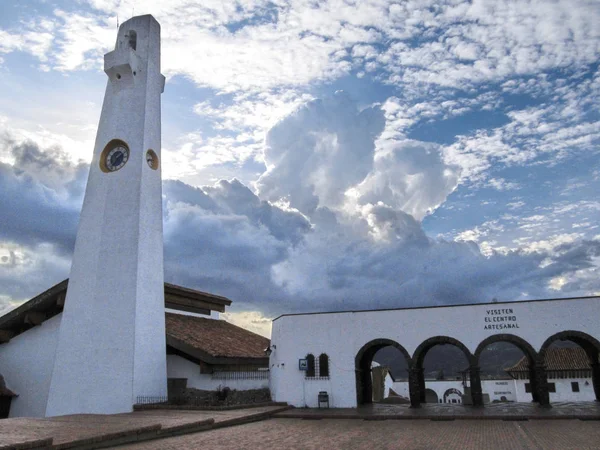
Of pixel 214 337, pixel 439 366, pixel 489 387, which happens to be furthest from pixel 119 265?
pixel 439 366

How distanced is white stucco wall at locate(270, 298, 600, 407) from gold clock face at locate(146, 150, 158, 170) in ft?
28.2

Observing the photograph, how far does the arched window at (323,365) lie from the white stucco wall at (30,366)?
1197 centimetres

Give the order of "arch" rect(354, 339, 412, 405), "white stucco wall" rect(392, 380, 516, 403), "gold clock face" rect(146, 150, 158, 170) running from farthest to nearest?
"white stucco wall" rect(392, 380, 516, 403) → "gold clock face" rect(146, 150, 158, 170) → "arch" rect(354, 339, 412, 405)

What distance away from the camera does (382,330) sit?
19172 millimetres

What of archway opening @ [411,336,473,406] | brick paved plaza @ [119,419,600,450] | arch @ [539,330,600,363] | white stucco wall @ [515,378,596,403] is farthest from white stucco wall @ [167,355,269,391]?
white stucco wall @ [515,378,596,403]

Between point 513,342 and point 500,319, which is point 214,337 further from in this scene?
point 513,342

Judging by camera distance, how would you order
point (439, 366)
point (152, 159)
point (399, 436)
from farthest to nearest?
point (439, 366) < point (152, 159) < point (399, 436)

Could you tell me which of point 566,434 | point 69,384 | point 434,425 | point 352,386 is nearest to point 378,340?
point 352,386

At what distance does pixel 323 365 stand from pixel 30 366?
13.5m

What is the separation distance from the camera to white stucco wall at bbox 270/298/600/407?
1752 cm

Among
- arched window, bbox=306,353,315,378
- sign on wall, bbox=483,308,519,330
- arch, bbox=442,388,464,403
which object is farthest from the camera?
arch, bbox=442,388,464,403

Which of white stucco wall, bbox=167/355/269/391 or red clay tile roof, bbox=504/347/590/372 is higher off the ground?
red clay tile roof, bbox=504/347/590/372

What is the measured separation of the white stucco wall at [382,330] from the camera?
1752 cm

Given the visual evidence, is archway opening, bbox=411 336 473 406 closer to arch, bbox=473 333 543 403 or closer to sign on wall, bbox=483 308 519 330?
arch, bbox=473 333 543 403
